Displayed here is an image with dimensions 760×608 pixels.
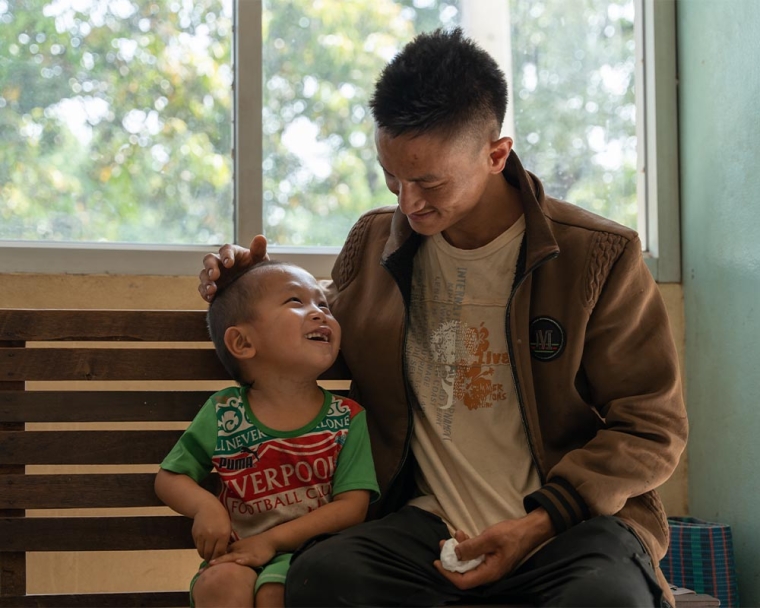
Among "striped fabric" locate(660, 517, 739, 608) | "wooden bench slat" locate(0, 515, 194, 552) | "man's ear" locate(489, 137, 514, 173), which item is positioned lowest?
"striped fabric" locate(660, 517, 739, 608)

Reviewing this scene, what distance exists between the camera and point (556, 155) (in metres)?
3.30

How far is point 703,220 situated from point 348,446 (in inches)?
66.2

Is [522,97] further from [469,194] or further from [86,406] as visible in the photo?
[86,406]

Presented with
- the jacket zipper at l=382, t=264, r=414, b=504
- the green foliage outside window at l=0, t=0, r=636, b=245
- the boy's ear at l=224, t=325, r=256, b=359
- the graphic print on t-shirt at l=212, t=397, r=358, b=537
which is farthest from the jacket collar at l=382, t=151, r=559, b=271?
the green foliage outside window at l=0, t=0, r=636, b=245

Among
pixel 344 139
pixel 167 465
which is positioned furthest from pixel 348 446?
pixel 344 139

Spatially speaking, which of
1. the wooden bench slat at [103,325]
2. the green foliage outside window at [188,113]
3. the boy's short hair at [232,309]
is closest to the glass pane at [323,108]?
the green foliage outside window at [188,113]

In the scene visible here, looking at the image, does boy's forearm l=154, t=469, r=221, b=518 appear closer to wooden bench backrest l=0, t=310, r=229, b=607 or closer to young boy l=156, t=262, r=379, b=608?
young boy l=156, t=262, r=379, b=608

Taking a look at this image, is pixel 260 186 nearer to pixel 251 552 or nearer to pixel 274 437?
pixel 274 437

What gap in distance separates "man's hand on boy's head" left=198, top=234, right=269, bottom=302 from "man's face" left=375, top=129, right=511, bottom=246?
1.18ft

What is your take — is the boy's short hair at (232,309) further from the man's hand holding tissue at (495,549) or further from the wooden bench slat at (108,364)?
the man's hand holding tissue at (495,549)

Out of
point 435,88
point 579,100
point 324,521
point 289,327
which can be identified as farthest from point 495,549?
point 579,100

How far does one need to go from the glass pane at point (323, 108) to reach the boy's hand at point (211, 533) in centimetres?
138

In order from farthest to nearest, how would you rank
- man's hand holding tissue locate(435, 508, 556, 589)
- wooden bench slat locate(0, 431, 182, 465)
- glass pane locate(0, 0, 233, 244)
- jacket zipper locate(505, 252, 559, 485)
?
glass pane locate(0, 0, 233, 244) → wooden bench slat locate(0, 431, 182, 465) → jacket zipper locate(505, 252, 559, 485) → man's hand holding tissue locate(435, 508, 556, 589)

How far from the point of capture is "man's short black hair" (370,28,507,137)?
1.86m
